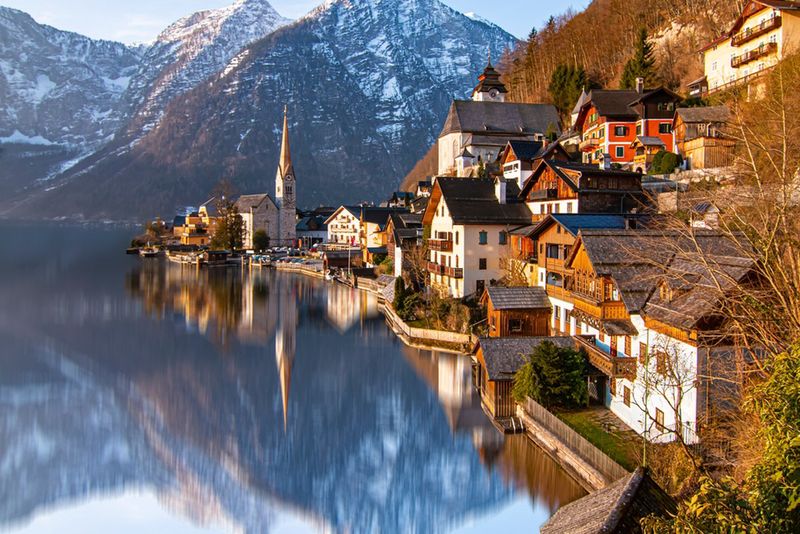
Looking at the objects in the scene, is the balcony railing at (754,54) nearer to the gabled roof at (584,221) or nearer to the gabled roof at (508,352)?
the gabled roof at (584,221)

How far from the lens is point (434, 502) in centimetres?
1986

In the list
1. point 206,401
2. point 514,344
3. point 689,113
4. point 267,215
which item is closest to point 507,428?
point 514,344

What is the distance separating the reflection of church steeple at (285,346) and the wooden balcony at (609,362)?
457 inches

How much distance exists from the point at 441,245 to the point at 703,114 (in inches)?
774

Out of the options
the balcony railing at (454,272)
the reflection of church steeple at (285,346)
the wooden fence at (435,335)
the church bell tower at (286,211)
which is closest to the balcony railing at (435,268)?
the balcony railing at (454,272)

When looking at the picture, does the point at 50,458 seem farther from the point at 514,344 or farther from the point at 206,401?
the point at 514,344

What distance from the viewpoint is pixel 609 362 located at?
A: 2141 centimetres

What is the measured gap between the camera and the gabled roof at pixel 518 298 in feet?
104

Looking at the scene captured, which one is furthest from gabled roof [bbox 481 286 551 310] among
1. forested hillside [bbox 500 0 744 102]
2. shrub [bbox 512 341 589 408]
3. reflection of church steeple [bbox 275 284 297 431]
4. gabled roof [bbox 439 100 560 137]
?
gabled roof [bbox 439 100 560 137]

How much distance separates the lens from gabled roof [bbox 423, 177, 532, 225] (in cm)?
3929

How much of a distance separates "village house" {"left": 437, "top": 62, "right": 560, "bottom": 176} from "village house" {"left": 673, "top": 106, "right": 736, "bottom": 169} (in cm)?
2685

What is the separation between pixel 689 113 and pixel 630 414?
30574mm

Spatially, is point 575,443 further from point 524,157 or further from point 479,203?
point 524,157

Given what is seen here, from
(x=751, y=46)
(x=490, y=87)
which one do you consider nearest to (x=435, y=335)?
(x=751, y=46)
